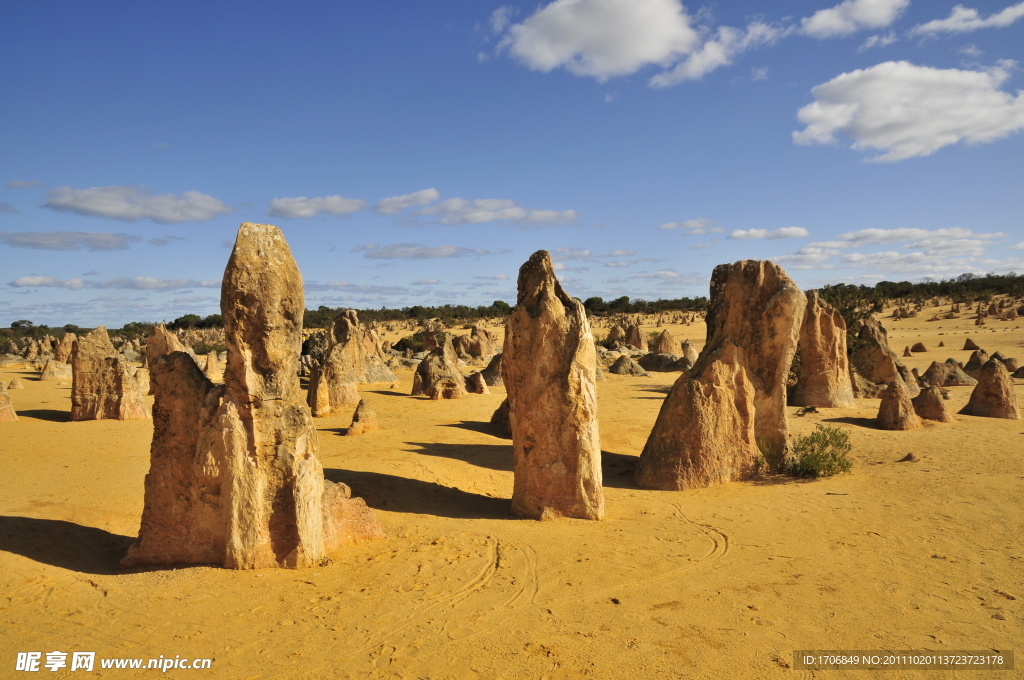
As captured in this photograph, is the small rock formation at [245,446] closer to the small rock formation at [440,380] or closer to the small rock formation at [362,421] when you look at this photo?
the small rock formation at [362,421]

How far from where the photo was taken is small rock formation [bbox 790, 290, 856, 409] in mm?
14469

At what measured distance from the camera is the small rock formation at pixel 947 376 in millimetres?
17375

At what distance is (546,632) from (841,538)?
401 centimetres

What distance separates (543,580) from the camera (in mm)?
6086

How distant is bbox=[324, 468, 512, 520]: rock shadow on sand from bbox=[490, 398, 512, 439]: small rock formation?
3685 millimetres

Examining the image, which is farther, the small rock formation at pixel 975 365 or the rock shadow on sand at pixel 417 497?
the small rock formation at pixel 975 365

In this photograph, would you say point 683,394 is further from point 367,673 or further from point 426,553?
point 367,673

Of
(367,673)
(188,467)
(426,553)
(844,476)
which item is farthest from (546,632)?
(844,476)

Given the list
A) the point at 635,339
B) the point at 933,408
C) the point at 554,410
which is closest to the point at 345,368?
the point at 554,410

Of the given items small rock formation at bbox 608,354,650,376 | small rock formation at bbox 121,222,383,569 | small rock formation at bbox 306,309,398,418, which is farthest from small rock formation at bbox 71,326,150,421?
small rock formation at bbox 608,354,650,376

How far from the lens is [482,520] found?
7.96m

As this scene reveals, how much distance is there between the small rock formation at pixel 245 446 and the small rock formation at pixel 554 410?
8.49 ft

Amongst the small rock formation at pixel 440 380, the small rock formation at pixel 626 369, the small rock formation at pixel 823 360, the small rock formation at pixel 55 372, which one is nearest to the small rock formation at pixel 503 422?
the small rock formation at pixel 440 380

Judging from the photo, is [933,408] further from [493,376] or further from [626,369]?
[493,376]
